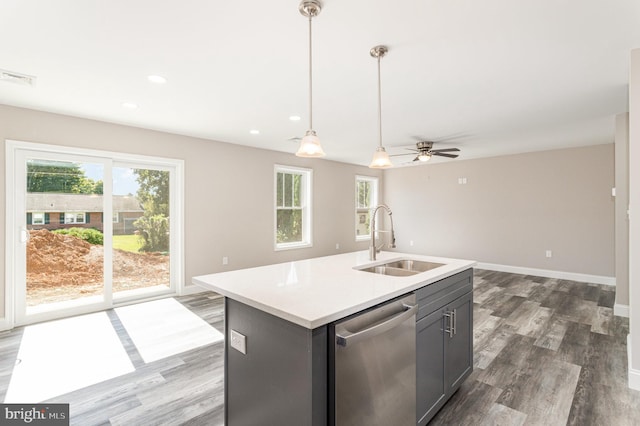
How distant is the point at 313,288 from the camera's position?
164cm

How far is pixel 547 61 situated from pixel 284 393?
3016 millimetres

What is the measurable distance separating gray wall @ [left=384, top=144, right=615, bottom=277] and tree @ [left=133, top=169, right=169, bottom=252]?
18.8 feet

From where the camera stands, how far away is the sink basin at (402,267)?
2.36 m

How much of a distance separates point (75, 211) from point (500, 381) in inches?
191

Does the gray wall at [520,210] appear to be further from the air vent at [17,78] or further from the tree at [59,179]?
the air vent at [17,78]

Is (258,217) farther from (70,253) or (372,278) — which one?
(372,278)

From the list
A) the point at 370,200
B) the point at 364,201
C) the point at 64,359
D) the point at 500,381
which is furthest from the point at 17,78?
the point at 370,200

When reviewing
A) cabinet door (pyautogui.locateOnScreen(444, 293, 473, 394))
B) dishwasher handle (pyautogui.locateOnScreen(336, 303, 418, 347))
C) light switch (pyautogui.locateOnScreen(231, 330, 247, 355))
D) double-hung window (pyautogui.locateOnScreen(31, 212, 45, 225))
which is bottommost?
cabinet door (pyautogui.locateOnScreen(444, 293, 473, 394))

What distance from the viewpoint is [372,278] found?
1.87 metres

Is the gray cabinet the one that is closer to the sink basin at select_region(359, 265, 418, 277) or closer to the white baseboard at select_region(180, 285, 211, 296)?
the sink basin at select_region(359, 265, 418, 277)

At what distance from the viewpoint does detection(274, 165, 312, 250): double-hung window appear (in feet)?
19.9

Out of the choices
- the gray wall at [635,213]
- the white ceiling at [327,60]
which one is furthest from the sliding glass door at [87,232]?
the gray wall at [635,213]

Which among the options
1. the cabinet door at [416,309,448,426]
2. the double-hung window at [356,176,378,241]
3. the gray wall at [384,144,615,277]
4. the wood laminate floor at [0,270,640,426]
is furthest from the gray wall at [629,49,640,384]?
the double-hung window at [356,176,378,241]

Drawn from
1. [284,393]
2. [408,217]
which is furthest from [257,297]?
[408,217]
